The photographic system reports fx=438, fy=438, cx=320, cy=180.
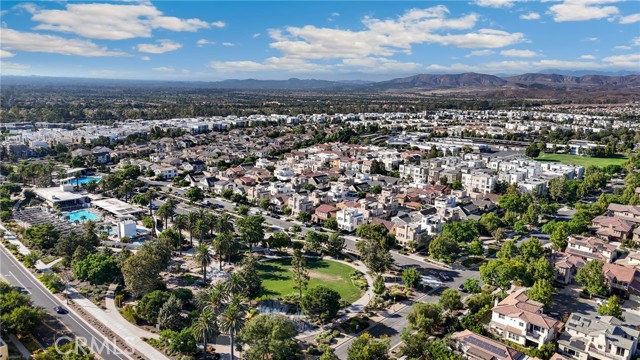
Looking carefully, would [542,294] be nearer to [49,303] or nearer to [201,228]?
[201,228]

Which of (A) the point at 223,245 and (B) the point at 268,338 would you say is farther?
(A) the point at 223,245

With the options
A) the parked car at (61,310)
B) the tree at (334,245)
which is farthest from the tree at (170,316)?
the tree at (334,245)

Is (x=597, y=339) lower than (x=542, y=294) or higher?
lower

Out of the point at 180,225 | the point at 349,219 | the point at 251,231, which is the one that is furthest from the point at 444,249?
the point at 180,225

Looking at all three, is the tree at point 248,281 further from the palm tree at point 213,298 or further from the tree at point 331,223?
the tree at point 331,223

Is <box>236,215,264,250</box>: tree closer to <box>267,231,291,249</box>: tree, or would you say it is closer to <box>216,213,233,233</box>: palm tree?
<box>267,231,291,249</box>: tree

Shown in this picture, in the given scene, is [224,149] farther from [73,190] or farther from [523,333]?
[523,333]

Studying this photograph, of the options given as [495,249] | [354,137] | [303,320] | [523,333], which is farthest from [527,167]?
[303,320]
